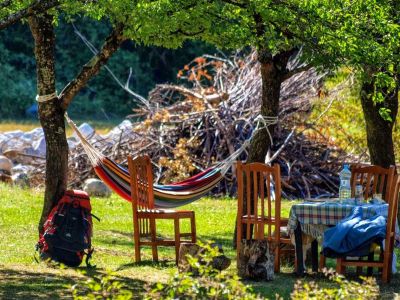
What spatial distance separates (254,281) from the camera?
9.16 meters

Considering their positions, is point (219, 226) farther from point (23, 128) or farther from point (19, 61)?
point (19, 61)

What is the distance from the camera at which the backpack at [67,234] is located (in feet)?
31.4

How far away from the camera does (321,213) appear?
30.4ft

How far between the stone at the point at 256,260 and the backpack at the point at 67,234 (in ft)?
4.55

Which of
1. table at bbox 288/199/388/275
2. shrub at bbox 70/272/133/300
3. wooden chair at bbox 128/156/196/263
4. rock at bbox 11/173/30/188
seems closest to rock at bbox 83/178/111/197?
rock at bbox 11/173/30/188

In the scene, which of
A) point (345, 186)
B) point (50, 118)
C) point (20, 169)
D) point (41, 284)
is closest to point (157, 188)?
point (50, 118)

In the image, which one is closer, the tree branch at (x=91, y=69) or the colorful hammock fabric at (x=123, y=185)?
the tree branch at (x=91, y=69)

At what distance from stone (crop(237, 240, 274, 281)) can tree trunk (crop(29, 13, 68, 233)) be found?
1.91 meters

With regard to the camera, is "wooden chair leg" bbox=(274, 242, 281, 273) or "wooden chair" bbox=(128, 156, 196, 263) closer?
"wooden chair leg" bbox=(274, 242, 281, 273)

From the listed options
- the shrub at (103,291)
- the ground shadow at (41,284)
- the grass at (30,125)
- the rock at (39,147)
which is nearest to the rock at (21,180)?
the rock at (39,147)

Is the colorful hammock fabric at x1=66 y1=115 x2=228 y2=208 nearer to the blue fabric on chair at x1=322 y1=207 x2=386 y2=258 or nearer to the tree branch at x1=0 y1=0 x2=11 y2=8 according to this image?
the tree branch at x1=0 y1=0 x2=11 y2=8

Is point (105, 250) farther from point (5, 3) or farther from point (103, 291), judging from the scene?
point (103, 291)

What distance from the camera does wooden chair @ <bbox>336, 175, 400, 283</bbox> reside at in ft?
29.3

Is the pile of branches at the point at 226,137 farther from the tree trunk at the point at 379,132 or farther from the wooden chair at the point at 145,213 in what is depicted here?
the wooden chair at the point at 145,213
